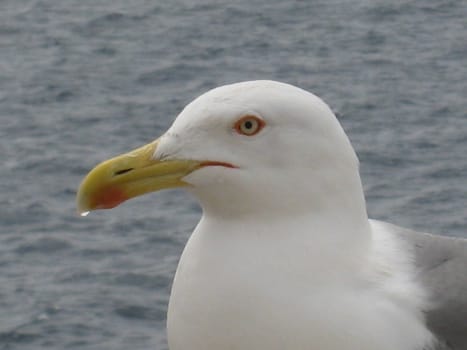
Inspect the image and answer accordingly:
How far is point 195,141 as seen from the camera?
5.14m

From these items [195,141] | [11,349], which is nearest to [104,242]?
[11,349]

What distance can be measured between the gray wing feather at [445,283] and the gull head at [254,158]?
0.42 m

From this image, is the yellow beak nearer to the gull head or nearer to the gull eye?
the gull head

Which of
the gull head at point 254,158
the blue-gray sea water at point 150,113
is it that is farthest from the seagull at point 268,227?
the blue-gray sea water at point 150,113

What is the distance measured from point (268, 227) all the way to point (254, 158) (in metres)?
0.23

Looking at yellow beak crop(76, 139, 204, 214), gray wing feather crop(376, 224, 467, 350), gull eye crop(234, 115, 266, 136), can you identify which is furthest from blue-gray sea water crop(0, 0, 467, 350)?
gull eye crop(234, 115, 266, 136)

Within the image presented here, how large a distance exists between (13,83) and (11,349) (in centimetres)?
795

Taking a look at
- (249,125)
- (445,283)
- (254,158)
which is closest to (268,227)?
(254,158)

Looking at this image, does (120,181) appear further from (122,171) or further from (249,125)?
(249,125)

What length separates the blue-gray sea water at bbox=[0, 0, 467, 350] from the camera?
1559cm

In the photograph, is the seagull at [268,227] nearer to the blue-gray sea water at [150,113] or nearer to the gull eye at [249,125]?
the gull eye at [249,125]

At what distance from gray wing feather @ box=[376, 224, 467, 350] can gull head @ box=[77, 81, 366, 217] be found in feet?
1.38

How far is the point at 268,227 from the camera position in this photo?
→ 5172 mm

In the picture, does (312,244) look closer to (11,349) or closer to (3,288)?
(11,349)
